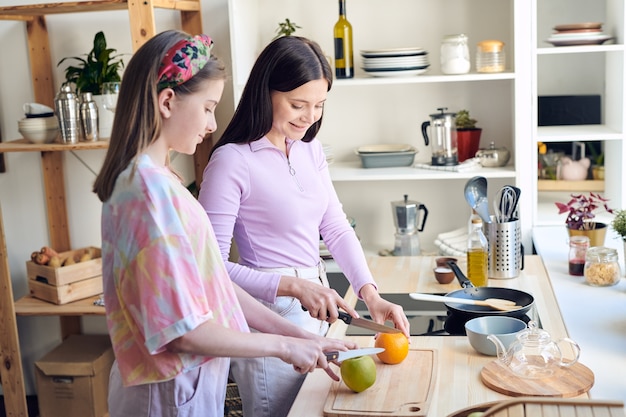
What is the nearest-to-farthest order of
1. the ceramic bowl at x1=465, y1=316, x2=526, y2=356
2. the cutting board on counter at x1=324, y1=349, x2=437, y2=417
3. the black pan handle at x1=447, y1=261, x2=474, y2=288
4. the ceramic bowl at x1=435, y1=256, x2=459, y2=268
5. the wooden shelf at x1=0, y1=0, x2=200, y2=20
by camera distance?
the cutting board on counter at x1=324, y1=349, x2=437, y2=417
the ceramic bowl at x1=465, y1=316, x2=526, y2=356
the black pan handle at x1=447, y1=261, x2=474, y2=288
the ceramic bowl at x1=435, y1=256, x2=459, y2=268
the wooden shelf at x1=0, y1=0, x2=200, y2=20

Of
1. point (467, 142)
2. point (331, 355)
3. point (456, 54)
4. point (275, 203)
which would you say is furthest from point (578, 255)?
point (331, 355)

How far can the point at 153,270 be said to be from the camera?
1.33m

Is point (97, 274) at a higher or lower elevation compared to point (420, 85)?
lower

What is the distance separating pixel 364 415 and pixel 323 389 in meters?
0.16

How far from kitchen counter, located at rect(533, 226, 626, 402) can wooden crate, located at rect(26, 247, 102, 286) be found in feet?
5.46

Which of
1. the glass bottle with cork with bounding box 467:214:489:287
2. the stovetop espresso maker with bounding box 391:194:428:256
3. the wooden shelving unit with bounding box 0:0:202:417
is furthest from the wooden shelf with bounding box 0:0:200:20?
the glass bottle with cork with bounding box 467:214:489:287

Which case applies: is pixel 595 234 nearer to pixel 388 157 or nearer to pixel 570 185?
pixel 570 185

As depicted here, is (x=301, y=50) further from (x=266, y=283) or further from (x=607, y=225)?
(x=607, y=225)

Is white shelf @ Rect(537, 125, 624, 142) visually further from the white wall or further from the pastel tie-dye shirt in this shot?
the pastel tie-dye shirt

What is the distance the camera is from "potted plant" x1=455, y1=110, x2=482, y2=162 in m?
3.12

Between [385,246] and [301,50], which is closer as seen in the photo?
[301,50]

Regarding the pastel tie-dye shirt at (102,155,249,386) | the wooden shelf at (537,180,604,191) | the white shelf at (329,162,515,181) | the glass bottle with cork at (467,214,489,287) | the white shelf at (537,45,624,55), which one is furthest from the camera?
the wooden shelf at (537,180,604,191)

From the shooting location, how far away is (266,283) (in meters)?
1.81

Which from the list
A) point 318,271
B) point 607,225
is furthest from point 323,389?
point 607,225
